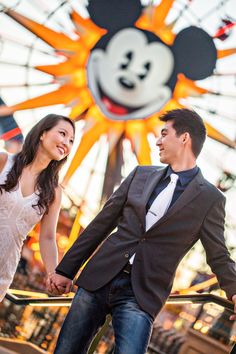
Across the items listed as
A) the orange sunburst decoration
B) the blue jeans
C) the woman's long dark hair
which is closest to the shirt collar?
the blue jeans

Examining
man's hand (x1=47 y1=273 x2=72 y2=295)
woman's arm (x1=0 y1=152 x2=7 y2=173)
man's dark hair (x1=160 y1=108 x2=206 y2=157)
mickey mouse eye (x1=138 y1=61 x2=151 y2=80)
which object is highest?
mickey mouse eye (x1=138 y1=61 x2=151 y2=80)

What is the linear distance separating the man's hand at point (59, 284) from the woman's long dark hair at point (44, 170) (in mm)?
306

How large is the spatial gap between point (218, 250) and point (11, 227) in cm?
81

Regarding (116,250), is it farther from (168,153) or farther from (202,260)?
(202,260)

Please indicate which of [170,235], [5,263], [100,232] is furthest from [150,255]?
[5,263]

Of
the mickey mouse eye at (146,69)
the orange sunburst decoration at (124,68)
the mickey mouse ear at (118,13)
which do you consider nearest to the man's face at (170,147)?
the orange sunburst decoration at (124,68)

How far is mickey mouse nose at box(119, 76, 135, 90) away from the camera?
772cm

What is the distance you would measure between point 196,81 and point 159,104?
618 mm

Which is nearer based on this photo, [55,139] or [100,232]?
[100,232]

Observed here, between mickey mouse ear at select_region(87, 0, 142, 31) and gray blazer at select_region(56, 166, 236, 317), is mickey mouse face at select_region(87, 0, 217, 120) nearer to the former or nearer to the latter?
mickey mouse ear at select_region(87, 0, 142, 31)

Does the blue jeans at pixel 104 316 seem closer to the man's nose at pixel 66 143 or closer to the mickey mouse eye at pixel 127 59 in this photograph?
the man's nose at pixel 66 143

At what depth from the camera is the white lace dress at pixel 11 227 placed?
2076mm

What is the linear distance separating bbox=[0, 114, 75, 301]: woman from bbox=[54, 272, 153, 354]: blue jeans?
35cm

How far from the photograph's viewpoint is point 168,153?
2.04 m
